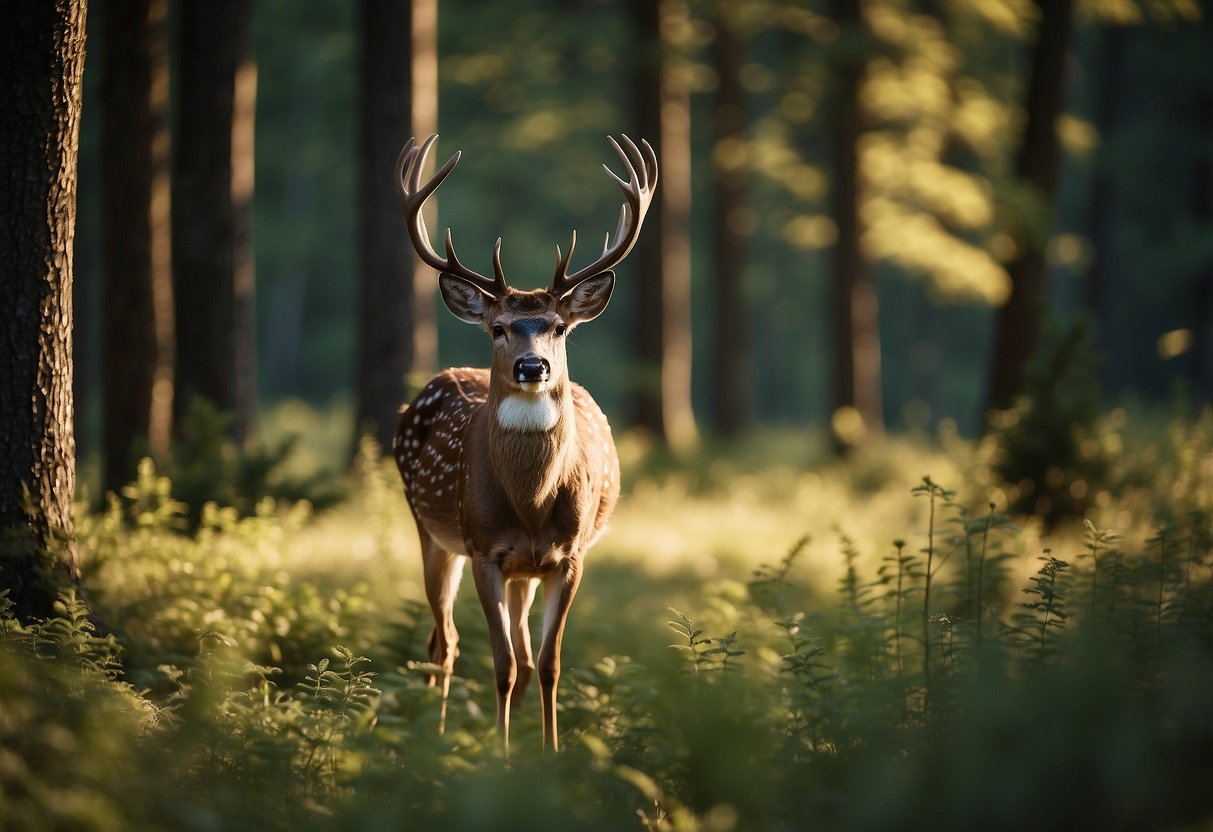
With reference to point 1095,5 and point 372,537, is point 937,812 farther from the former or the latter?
point 1095,5

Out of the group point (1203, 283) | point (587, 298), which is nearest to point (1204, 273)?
point (1203, 283)

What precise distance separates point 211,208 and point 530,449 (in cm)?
581

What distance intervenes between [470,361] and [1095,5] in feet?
95.8

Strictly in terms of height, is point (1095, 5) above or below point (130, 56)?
above

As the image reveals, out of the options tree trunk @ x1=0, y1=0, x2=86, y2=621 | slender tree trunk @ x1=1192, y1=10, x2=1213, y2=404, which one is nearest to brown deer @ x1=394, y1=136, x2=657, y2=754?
tree trunk @ x1=0, y1=0, x2=86, y2=621

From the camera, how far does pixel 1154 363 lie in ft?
108

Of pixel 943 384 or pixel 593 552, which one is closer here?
pixel 593 552

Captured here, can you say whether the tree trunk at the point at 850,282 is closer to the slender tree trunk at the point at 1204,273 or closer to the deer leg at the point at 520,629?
the slender tree trunk at the point at 1204,273

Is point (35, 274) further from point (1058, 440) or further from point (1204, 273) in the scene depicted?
point (1204, 273)

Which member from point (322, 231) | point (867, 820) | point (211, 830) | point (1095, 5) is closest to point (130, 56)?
point (211, 830)

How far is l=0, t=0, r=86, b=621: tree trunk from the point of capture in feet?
16.4

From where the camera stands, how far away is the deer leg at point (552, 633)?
200 inches

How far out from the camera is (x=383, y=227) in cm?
1026

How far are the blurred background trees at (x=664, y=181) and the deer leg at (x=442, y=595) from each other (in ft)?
7.50
